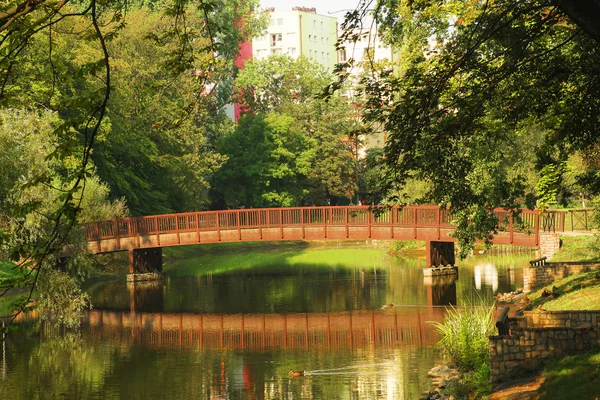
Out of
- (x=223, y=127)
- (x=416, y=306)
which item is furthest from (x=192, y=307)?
(x=223, y=127)

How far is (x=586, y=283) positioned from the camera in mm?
24844

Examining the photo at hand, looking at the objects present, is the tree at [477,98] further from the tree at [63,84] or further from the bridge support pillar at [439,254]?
the bridge support pillar at [439,254]

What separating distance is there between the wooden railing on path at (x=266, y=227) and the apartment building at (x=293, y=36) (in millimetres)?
75566

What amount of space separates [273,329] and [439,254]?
1455cm

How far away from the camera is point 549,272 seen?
30188 mm

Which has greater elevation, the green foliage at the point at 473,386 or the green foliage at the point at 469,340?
the green foliage at the point at 469,340

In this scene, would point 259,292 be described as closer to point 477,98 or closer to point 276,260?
point 276,260

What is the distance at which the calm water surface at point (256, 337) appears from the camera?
2236 centimetres

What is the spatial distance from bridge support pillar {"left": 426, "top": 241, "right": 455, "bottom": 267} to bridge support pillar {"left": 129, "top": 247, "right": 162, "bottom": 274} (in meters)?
14.8

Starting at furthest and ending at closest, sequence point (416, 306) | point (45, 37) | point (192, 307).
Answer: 1. point (45, 37)
2. point (192, 307)
3. point (416, 306)

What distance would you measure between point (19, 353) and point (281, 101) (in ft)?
173

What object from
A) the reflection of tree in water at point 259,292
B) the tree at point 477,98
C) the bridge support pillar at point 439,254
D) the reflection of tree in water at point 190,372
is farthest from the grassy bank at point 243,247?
the tree at point 477,98

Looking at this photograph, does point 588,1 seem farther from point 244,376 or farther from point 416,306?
point 416,306

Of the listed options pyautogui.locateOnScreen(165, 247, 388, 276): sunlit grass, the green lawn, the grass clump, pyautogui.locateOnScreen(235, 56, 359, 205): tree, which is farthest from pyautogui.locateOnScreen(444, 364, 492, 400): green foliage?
pyautogui.locateOnScreen(235, 56, 359, 205): tree
